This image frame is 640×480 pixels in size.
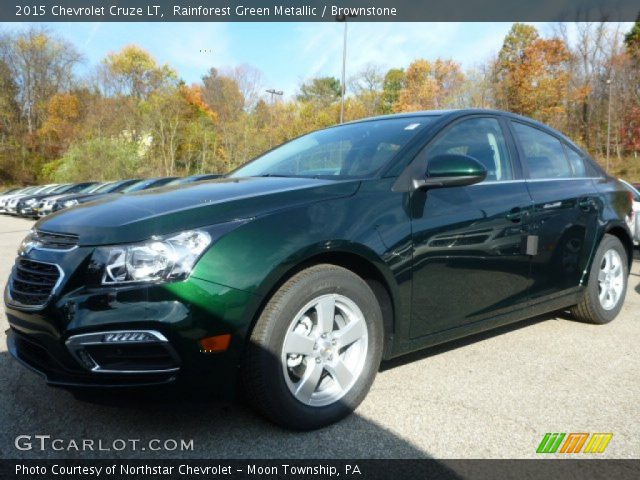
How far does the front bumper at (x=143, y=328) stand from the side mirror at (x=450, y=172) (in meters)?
1.23

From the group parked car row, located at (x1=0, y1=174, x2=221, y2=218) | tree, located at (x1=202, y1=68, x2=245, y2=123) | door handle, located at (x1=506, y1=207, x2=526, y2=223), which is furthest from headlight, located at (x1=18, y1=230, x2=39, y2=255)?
tree, located at (x1=202, y1=68, x2=245, y2=123)

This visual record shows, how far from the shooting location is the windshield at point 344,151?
3.07 m

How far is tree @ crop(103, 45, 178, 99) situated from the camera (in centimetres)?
4934

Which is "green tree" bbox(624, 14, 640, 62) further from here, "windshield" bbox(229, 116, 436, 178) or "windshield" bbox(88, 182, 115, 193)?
"windshield" bbox(229, 116, 436, 178)

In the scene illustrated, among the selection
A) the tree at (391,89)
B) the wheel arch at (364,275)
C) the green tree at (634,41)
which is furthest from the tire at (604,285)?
the green tree at (634,41)

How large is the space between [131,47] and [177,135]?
21070mm

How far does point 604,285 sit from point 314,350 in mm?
3042

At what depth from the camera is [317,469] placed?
85.6 inches

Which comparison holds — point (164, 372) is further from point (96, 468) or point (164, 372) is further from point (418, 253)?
point (418, 253)

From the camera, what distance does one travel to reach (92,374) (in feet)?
7.08

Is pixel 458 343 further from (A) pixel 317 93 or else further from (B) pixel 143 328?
(A) pixel 317 93

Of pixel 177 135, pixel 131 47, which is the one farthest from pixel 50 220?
pixel 131 47

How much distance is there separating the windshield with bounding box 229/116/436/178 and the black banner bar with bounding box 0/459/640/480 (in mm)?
1453

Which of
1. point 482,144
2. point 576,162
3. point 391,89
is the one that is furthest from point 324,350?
point 391,89
